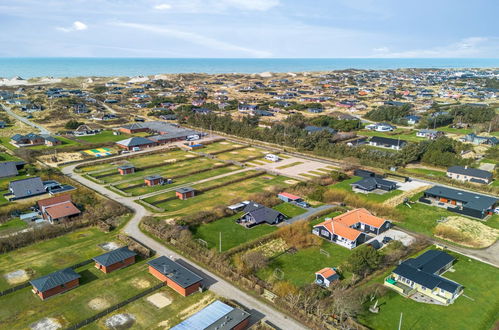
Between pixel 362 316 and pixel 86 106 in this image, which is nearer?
pixel 362 316

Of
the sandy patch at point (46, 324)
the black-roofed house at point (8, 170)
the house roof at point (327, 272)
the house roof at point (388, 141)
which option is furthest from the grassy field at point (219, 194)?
the house roof at point (388, 141)

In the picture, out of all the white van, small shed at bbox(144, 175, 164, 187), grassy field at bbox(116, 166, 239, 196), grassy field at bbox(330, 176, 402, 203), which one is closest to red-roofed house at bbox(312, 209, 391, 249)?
grassy field at bbox(330, 176, 402, 203)

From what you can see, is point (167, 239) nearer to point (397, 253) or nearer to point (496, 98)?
point (397, 253)

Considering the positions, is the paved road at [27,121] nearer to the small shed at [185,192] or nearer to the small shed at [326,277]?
the small shed at [185,192]

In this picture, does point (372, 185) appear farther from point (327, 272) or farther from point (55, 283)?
point (55, 283)

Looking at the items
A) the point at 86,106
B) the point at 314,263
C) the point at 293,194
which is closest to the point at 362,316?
the point at 314,263
